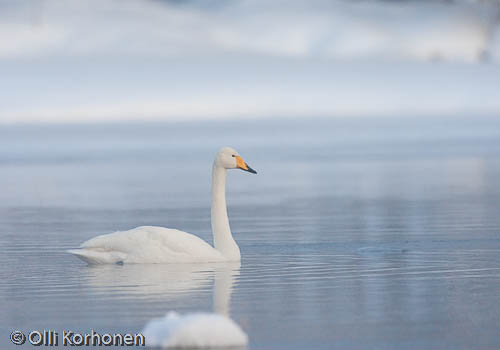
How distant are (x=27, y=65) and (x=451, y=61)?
13.2m

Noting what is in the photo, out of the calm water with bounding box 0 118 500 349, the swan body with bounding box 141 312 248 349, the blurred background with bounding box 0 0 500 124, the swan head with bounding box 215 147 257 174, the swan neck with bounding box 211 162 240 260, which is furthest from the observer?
the blurred background with bounding box 0 0 500 124

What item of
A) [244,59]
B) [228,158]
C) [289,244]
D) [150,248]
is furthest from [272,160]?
[244,59]

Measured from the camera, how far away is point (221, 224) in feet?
31.5

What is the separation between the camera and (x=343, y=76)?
133 ft

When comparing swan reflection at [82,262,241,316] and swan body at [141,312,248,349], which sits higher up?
swan body at [141,312,248,349]

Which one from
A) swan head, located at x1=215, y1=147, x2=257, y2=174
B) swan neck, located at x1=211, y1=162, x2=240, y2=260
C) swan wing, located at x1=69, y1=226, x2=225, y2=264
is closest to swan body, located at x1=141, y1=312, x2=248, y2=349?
swan wing, located at x1=69, y1=226, x2=225, y2=264

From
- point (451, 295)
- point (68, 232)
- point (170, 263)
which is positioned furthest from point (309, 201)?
point (451, 295)

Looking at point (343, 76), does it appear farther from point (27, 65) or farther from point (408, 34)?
point (27, 65)

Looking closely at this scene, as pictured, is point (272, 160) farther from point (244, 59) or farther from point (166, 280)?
point (244, 59)

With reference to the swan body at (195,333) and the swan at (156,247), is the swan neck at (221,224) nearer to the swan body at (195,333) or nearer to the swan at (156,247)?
the swan at (156,247)

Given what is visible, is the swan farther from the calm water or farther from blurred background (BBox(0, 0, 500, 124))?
blurred background (BBox(0, 0, 500, 124))

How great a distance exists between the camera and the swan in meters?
9.32

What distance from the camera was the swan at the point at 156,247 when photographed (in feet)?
30.6

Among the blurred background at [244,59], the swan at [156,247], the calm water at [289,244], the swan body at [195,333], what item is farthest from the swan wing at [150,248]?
the blurred background at [244,59]
